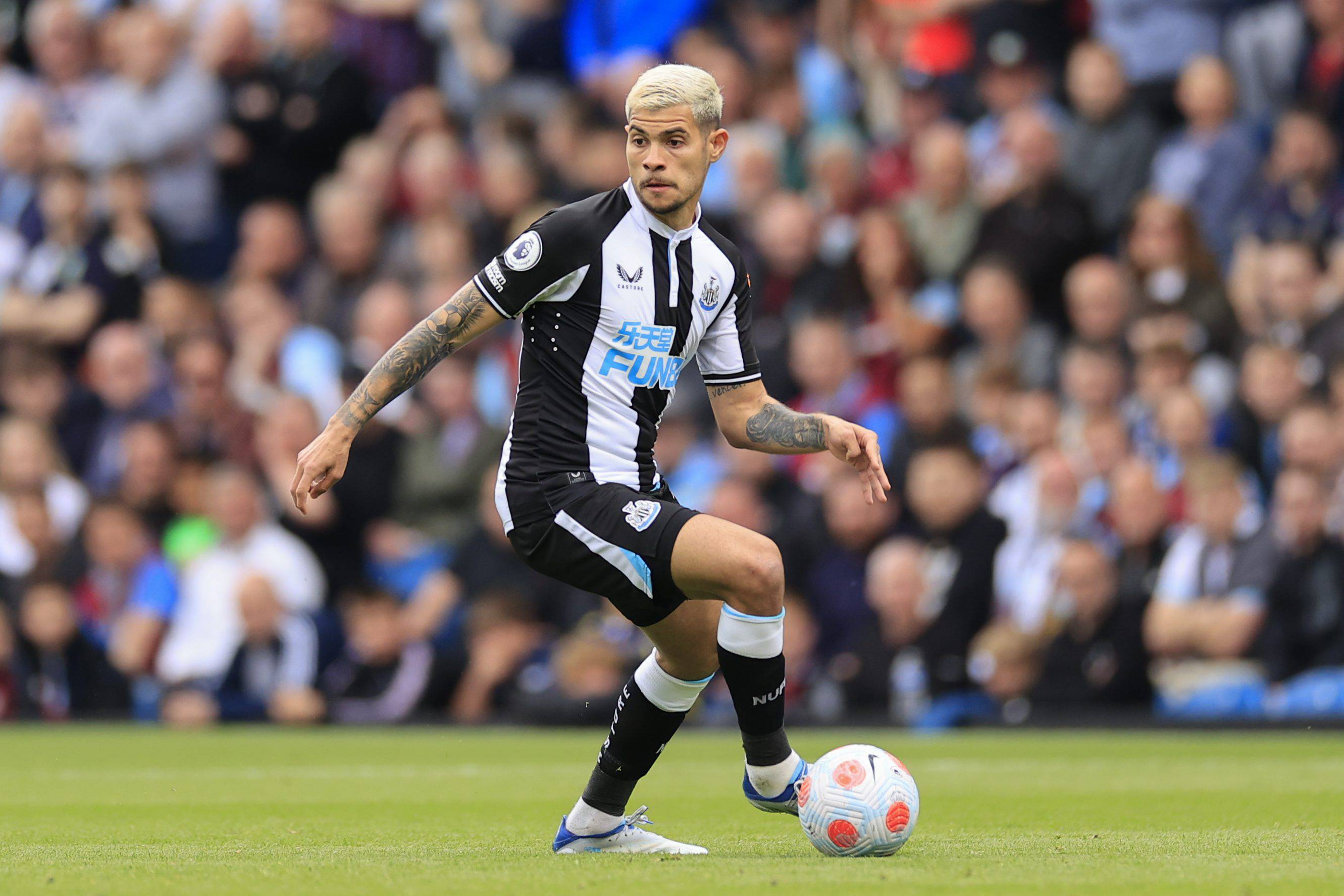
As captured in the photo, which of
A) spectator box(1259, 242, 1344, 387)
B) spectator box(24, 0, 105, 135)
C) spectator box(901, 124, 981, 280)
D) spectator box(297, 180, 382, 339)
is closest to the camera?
spectator box(1259, 242, 1344, 387)

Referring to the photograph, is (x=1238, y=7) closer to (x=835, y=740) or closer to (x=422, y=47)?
(x=835, y=740)

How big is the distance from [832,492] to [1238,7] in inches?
173

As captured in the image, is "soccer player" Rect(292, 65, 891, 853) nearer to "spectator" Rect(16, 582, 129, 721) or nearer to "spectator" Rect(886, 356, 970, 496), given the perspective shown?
"spectator" Rect(886, 356, 970, 496)

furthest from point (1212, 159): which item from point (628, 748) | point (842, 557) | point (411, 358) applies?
point (411, 358)

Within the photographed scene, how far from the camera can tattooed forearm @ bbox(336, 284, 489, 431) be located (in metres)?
5.82

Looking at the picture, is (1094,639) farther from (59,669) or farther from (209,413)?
(59,669)

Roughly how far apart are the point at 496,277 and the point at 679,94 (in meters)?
0.80

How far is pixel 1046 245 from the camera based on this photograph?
1315 cm

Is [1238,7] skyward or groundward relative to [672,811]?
skyward

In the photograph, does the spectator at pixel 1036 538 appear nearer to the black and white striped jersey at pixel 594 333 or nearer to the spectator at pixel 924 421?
the spectator at pixel 924 421

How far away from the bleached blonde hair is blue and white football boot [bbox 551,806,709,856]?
2235 mm

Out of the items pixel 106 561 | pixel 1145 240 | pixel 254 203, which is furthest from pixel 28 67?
Answer: pixel 1145 240

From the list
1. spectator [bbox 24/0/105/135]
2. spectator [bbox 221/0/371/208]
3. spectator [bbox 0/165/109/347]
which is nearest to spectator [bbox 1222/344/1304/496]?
spectator [bbox 221/0/371/208]

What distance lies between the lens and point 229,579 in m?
13.9
